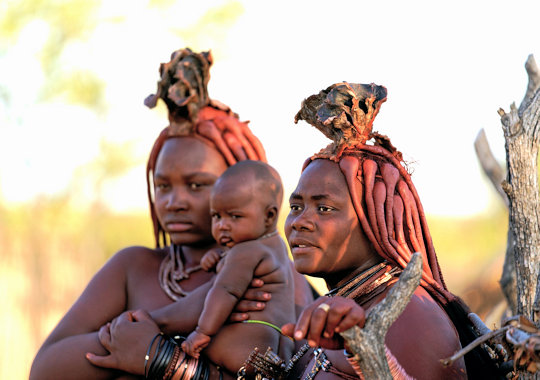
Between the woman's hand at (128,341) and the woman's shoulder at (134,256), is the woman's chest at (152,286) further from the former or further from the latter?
the woman's hand at (128,341)

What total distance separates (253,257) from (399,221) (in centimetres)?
91

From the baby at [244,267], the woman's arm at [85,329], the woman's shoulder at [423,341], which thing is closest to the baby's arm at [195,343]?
the baby at [244,267]

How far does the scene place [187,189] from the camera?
170 inches

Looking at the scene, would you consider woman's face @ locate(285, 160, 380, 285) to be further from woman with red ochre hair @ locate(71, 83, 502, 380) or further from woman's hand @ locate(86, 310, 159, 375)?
woman's hand @ locate(86, 310, 159, 375)

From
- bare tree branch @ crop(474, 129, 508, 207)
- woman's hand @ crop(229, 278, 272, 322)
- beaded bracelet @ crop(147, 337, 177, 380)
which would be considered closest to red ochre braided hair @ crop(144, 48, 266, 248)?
woman's hand @ crop(229, 278, 272, 322)

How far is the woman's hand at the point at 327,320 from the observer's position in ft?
7.81

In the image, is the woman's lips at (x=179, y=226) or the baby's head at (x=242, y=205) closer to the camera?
the baby's head at (x=242, y=205)

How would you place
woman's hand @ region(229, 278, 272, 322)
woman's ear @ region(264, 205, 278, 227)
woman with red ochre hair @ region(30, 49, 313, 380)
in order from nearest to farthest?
woman's hand @ region(229, 278, 272, 322), woman with red ochre hair @ region(30, 49, 313, 380), woman's ear @ region(264, 205, 278, 227)

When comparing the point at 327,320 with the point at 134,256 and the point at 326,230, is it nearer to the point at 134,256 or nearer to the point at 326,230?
the point at 326,230

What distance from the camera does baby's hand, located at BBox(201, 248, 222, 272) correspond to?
4078mm

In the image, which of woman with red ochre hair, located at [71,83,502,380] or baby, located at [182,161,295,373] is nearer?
woman with red ochre hair, located at [71,83,502,380]

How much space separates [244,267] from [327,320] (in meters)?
1.41

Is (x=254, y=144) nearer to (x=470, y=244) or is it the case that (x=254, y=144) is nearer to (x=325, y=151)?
(x=325, y=151)

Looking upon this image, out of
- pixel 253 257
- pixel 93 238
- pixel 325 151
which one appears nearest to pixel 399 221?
pixel 325 151
